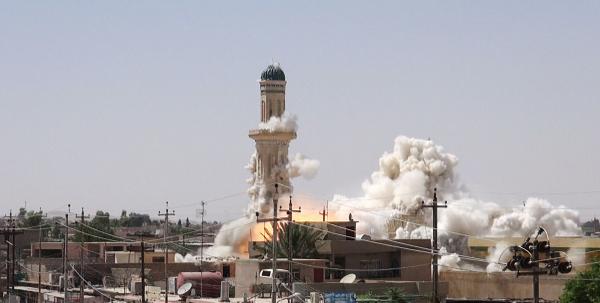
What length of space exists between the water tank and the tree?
69.4 ft

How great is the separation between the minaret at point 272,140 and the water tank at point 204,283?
48802 mm

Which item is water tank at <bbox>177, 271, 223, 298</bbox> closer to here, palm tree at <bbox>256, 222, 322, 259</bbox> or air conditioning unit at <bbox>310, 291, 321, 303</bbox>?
palm tree at <bbox>256, 222, 322, 259</bbox>

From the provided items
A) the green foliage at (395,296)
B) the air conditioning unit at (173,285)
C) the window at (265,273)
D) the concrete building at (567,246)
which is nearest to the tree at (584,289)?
the green foliage at (395,296)

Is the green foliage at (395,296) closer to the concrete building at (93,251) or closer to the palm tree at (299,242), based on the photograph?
the palm tree at (299,242)

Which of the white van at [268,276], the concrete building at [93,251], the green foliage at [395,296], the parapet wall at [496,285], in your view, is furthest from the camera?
the concrete building at [93,251]

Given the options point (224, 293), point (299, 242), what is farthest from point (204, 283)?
point (299, 242)

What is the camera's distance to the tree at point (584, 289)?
76125 millimetres

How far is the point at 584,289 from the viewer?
7700 cm

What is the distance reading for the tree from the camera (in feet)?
250

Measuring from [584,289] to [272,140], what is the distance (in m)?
65.8

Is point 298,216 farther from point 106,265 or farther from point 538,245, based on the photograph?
point 538,245

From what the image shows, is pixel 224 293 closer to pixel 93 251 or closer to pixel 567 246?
pixel 567 246

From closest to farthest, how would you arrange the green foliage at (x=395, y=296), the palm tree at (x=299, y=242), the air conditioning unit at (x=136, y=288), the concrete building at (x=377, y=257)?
1. the green foliage at (x=395, y=296)
2. the air conditioning unit at (x=136, y=288)
3. the palm tree at (x=299, y=242)
4. the concrete building at (x=377, y=257)

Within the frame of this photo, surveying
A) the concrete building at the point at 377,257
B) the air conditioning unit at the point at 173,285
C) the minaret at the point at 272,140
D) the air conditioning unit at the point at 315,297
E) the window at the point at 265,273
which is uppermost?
the minaret at the point at 272,140
